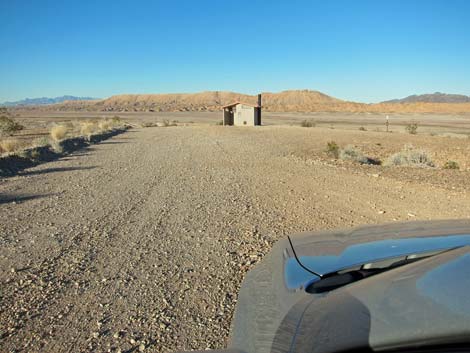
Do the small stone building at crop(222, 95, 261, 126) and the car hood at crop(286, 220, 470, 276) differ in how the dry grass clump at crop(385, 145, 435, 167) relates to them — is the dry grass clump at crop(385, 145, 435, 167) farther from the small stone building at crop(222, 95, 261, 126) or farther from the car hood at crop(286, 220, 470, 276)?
the small stone building at crop(222, 95, 261, 126)

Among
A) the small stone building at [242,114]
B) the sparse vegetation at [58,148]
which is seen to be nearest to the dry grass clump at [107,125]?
the small stone building at [242,114]

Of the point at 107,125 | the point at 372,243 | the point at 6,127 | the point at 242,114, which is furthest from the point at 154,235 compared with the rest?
the point at 242,114

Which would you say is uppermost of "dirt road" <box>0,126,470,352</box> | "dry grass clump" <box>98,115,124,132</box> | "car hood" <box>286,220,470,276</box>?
"car hood" <box>286,220,470,276</box>

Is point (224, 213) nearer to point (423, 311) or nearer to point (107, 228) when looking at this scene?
point (107, 228)

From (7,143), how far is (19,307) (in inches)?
860

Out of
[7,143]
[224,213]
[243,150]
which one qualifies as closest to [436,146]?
[243,150]

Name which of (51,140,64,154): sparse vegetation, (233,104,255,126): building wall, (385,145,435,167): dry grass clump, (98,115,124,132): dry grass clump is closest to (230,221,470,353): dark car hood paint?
(385,145,435,167): dry grass clump

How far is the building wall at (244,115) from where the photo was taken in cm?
4706

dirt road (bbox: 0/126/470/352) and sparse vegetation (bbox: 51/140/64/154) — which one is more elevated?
dirt road (bbox: 0/126/470/352)

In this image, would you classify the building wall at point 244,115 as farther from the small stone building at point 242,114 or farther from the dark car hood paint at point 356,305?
the dark car hood paint at point 356,305

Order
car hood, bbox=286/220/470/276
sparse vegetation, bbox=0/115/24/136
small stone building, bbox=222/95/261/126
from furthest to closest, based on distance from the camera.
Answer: small stone building, bbox=222/95/261/126, sparse vegetation, bbox=0/115/24/136, car hood, bbox=286/220/470/276

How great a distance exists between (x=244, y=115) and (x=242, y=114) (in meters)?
0.40

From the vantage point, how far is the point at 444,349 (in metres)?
1.21

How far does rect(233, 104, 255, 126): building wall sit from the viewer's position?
47.1 metres
